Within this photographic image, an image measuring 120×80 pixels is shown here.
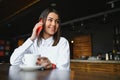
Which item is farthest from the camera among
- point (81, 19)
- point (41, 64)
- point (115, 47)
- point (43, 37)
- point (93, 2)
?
point (81, 19)

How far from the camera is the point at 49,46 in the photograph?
1.37m

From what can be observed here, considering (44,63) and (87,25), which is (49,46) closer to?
(44,63)

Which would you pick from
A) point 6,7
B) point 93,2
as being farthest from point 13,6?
point 93,2

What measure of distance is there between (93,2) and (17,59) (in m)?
4.49

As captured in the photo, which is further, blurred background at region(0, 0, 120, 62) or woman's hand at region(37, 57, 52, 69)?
blurred background at region(0, 0, 120, 62)

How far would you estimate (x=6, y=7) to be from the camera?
6.41 m

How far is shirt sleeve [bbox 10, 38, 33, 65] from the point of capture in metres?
1.26

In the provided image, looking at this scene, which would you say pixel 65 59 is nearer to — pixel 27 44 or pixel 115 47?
pixel 27 44

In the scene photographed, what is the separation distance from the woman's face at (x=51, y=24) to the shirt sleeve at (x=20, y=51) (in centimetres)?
20

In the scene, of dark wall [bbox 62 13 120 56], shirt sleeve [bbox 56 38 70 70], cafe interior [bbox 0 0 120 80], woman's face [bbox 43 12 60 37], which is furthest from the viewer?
dark wall [bbox 62 13 120 56]

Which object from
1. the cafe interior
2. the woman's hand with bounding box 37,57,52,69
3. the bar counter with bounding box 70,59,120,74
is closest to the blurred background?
the cafe interior

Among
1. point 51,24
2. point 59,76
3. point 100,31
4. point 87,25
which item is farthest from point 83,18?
point 59,76

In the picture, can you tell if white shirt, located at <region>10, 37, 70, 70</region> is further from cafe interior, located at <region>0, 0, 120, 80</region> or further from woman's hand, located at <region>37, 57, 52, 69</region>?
cafe interior, located at <region>0, 0, 120, 80</region>

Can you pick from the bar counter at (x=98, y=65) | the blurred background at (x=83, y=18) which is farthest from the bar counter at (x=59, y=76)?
the blurred background at (x=83, y=18)
